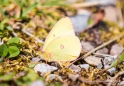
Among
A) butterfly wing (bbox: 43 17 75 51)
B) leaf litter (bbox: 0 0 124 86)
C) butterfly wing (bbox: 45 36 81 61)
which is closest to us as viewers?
leaf litter (bbox: 0 0 124 86)

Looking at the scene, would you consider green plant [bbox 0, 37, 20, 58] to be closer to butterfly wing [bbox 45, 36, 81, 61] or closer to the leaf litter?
the leaf litter

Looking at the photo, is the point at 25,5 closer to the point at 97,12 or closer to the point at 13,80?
the point at 97,12

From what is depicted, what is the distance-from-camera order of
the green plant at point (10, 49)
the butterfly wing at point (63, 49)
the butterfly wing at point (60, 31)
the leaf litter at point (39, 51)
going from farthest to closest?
the butterfly wing at point (60, 31)
the butterfly wing at point (63, 49)
the green plant at point (10, 49)
the leaf litter at point (39, 51)

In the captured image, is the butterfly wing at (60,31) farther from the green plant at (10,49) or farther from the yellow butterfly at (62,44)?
the green plant at (10,49)

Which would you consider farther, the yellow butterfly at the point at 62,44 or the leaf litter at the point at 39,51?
the yellow butterfly at the point at 62,44

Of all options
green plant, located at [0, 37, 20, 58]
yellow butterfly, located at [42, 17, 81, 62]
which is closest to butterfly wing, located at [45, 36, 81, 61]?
yellow butterfly, located at [42, 17, 81, 62]

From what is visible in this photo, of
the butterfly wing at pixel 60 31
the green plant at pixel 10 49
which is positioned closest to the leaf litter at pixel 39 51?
the green plant at pixel 10 49

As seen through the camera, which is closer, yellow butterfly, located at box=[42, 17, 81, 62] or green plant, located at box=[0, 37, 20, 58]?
green plant, located at box=[0, 37, 20, 58]
